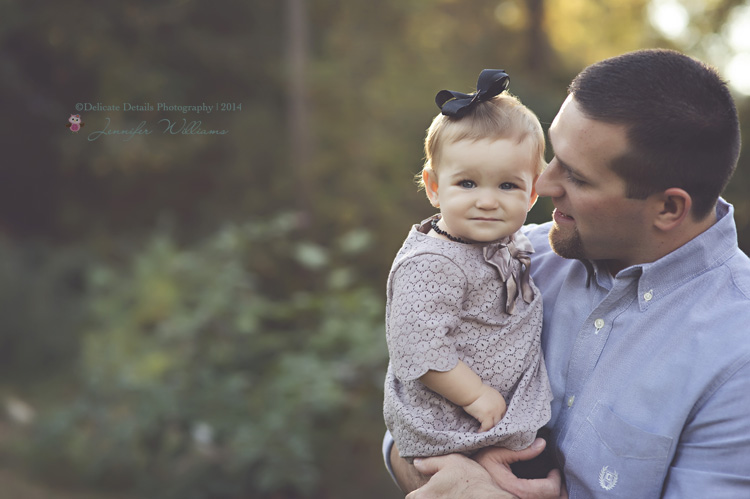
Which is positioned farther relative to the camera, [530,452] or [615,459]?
[530,452]

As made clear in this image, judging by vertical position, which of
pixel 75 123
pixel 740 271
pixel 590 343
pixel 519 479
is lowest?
pixel 519 479

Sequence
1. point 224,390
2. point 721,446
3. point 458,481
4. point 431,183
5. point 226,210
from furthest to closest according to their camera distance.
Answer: point 226,210, point 224,390, point 431,183, point 458,481, point 721,446

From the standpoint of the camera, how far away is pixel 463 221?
71.2 inches

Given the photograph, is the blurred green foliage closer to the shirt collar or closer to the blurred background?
the blurred background

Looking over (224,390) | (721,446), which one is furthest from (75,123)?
(721,446)

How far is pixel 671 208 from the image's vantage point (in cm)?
180

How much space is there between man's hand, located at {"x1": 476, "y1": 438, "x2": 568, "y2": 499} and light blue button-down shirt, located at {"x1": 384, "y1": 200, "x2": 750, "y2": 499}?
46mm

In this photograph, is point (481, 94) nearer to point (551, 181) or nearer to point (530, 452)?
point (551, 181)

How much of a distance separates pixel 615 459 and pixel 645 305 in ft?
1.23

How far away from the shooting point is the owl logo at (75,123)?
7176mm

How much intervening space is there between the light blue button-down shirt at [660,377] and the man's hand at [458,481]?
8.2 inches

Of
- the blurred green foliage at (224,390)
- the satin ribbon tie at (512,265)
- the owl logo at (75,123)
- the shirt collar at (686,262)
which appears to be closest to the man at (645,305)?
the shirt collar at (686,262)

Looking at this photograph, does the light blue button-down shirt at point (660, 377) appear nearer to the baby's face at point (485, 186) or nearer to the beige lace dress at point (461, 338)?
the beige lace dress at point (461, 338)

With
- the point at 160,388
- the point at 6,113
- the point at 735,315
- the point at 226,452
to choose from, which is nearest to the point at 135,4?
the point at 6,113
